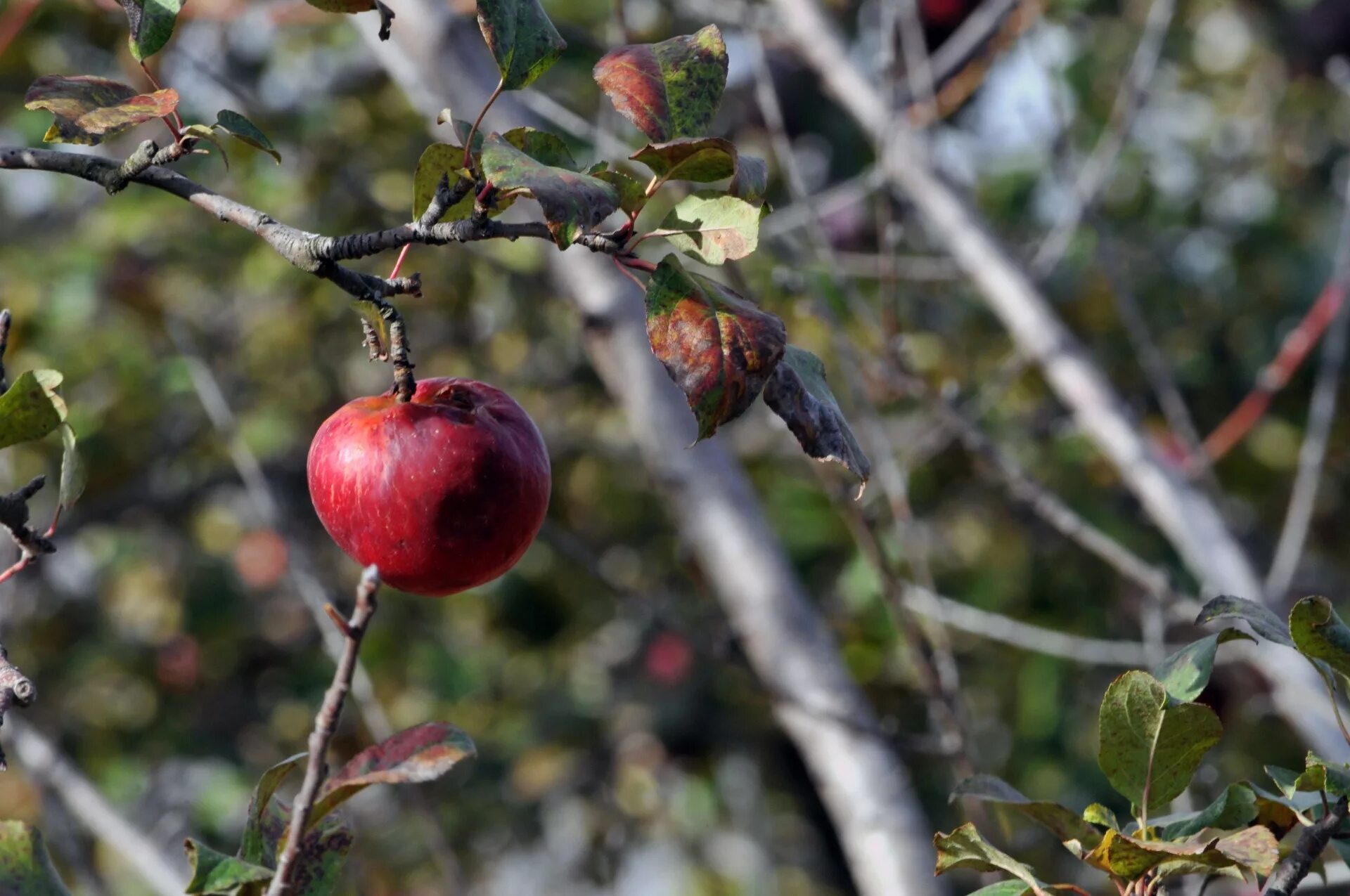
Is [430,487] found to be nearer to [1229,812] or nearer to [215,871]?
[215,871]

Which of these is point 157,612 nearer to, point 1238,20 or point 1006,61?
point 1006,61

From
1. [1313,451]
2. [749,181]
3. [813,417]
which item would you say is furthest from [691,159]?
[1313,451]

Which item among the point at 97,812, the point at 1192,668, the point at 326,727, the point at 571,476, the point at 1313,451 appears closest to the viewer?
the point at 326,727

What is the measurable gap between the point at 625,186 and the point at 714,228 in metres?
0.06

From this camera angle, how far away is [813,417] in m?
0.81

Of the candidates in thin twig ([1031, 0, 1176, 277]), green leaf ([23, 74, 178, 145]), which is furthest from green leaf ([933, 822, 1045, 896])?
thin twig ([1031, 0, 1176, 277])

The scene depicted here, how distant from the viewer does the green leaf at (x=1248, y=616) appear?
79cm

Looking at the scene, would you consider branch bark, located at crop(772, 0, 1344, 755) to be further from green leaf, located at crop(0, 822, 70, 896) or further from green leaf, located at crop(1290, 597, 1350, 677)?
green leaf, located at crop(0, 822, 70, 896)

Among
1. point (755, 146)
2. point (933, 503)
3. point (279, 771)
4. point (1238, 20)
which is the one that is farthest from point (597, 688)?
point (279, 771)

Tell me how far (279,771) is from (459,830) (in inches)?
103

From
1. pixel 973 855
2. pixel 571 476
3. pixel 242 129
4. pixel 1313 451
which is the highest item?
pixel 242 129

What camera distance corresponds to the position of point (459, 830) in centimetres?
326

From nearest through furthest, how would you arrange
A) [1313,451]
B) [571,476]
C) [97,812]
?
[97,812], [1313,451], [571,476]

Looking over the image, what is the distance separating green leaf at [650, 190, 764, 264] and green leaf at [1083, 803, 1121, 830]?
0.39 metres
